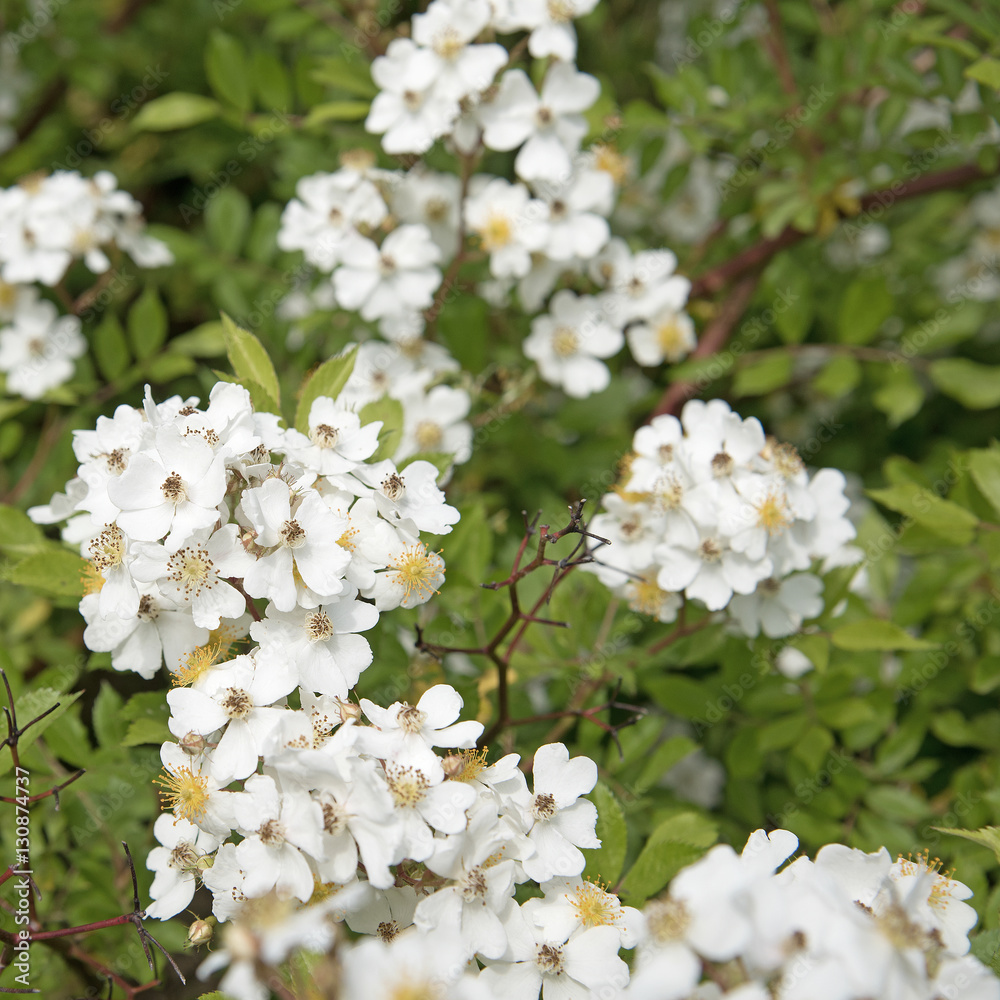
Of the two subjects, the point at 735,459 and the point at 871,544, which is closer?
the point at 735,459

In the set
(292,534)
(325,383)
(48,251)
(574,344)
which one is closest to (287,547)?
(292,534)

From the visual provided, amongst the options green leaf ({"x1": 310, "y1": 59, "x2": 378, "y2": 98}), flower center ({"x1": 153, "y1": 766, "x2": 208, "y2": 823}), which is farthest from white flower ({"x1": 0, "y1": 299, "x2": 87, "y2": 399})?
flower center ({"x1": 153, "y1": 766, "x2": 208, "y2": 823})

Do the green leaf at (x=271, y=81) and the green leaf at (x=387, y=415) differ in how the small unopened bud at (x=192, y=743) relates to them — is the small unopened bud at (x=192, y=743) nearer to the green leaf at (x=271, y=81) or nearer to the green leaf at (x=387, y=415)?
the green leaf at (x=387, y=415)

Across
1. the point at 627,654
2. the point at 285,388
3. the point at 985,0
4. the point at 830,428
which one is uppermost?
the point at 985,0

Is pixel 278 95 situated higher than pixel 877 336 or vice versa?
pixel 278 95

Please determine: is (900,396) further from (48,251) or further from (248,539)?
(48,251)

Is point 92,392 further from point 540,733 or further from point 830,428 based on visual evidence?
point 830,428

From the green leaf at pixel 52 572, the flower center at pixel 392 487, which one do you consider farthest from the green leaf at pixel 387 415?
the green leaf at pixel 52 572

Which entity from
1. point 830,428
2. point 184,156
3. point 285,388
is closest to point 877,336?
point 830,428

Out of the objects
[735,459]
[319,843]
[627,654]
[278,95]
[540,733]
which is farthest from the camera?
[278,95]
